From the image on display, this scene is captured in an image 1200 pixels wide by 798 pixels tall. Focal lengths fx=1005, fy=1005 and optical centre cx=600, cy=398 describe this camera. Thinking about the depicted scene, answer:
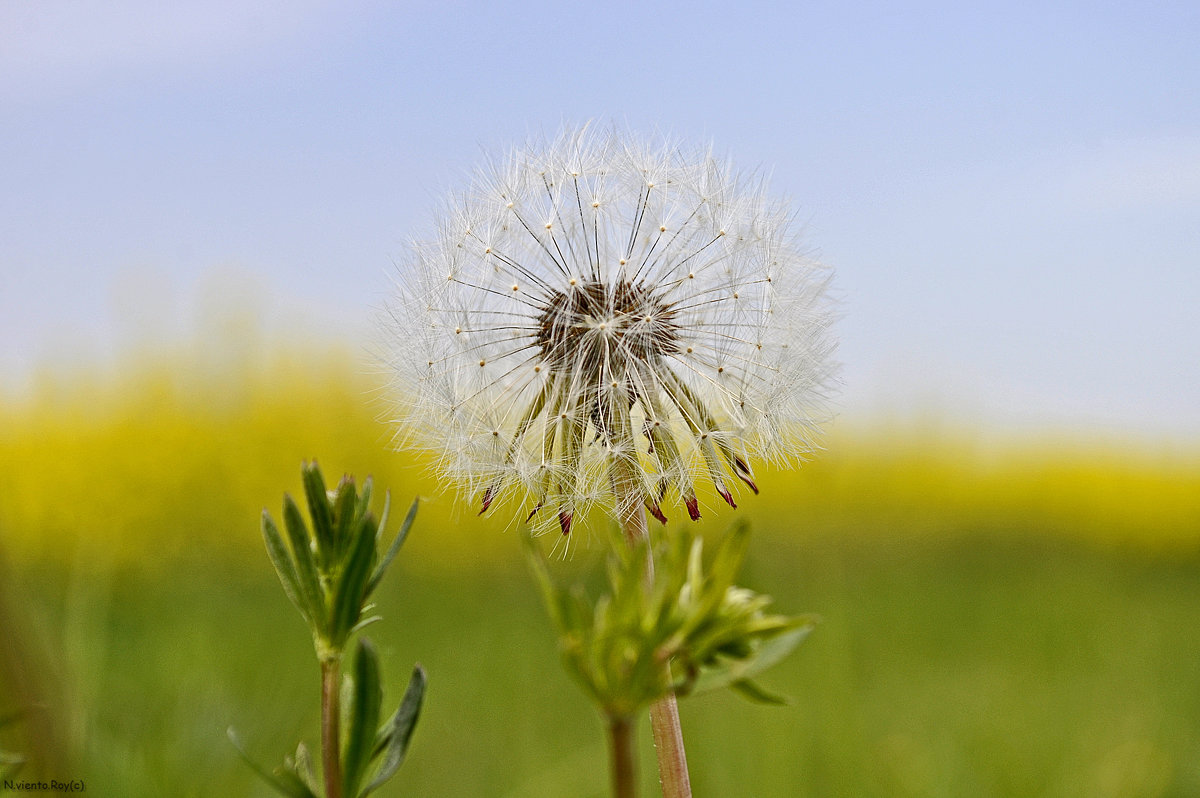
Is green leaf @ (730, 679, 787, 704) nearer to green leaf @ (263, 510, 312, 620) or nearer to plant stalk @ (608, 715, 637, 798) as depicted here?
plant stalk @ (608, 715, 637, 798)

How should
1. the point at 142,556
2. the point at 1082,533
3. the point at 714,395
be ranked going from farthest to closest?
1. the point at 1082,533
2. the point at 142,556
3. the point at 714,395

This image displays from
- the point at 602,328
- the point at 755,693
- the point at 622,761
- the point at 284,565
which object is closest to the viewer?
the point at 622,761

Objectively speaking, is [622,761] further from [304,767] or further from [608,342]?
[608,342]

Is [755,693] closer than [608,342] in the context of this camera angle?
Yes

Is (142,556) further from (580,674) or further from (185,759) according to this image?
(580,674)

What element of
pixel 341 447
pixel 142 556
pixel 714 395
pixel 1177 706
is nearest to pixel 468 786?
pixel 714 395

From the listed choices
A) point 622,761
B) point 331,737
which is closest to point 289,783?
point 331,737
